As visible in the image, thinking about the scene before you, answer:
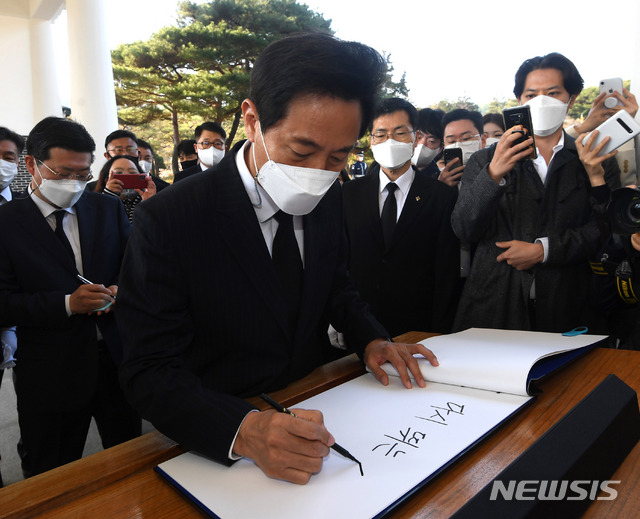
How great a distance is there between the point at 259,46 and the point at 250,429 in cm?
1584

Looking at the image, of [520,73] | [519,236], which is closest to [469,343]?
[519,236]

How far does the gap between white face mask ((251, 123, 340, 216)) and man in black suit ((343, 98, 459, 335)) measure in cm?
120

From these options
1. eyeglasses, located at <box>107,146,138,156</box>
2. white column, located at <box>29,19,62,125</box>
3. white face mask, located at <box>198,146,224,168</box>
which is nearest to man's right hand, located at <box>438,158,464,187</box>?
eyeglasses, located at <box>107,146,138,156</box>

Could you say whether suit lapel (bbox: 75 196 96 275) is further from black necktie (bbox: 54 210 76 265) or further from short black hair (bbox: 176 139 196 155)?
short black hair (bbox: 176 139 196 155)

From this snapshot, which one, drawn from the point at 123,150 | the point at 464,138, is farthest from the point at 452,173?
the point at 123,150

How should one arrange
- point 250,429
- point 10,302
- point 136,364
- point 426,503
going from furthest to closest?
point 10,302 → point 136,364 → point 250,429 → point 426,503

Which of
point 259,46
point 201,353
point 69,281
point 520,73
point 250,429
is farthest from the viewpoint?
point 259,46

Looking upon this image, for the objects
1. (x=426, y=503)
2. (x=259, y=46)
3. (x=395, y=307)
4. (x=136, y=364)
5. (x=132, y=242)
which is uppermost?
(x=259, y=46)

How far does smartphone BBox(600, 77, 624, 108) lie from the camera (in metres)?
2.17

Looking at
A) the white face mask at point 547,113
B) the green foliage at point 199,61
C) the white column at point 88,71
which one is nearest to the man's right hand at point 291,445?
the white face mask at point 547,113

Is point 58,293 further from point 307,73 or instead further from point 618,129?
point 618,129

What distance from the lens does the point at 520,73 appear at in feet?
6.99

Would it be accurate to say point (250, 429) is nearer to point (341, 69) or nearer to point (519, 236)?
point (341, 69)

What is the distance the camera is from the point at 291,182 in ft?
3.34
